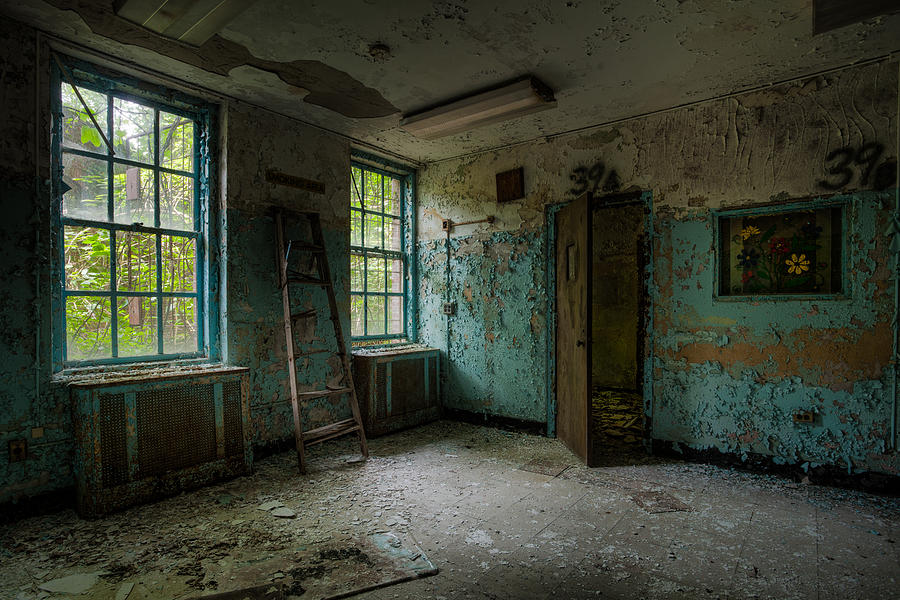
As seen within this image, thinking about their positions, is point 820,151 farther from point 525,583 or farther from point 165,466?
point 165,466

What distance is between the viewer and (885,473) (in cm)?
275

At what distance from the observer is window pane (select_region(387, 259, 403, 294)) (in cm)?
481

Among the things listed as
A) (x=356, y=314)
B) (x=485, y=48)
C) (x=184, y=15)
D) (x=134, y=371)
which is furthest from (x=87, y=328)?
(x=485, y=48)

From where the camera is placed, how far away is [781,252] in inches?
122

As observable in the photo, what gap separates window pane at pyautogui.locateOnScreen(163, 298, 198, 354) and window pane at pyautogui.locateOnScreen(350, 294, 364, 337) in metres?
1.41

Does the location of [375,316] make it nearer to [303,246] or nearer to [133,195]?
[303,246]

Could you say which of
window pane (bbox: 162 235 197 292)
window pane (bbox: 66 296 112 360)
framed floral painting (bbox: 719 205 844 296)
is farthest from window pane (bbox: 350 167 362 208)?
framed floral painting (bbox: 719 205 844 296)

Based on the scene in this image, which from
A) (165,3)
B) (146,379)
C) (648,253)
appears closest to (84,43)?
(165,3)

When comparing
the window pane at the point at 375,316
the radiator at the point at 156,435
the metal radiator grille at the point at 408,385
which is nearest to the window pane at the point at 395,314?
the window pane at the point at 375,316

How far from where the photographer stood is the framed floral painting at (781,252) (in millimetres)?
2957

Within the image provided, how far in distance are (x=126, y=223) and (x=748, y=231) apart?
423cm

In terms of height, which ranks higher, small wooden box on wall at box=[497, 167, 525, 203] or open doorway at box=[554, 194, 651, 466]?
small wooden box on wall at box=[497, 167, 525, 203]

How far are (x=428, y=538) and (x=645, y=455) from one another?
207 cm

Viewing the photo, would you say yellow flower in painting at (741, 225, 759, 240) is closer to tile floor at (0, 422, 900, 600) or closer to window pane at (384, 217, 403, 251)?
tile floor at (0, 422, 900, 600)
